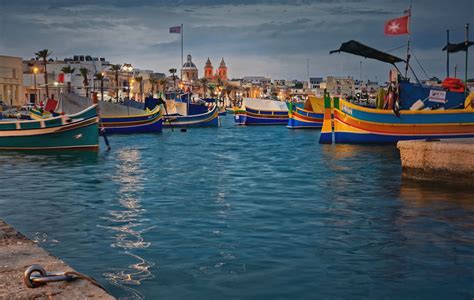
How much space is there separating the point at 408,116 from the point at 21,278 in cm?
2674

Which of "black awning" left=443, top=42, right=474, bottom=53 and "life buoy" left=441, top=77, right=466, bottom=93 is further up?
Result: "black awning" left=443, top=42, right=474, bottom=53

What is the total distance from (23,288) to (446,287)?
16.3ft

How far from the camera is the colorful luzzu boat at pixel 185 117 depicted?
60.1 metres

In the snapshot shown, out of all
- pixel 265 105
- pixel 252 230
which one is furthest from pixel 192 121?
pixel 252 230

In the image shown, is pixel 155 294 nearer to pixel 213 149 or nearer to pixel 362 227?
pixel 362 227

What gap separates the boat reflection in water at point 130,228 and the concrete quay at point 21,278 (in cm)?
161

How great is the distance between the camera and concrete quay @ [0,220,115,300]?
390 centimetres

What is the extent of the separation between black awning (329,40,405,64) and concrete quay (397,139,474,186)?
14347mm

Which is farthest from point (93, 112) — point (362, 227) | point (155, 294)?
point (155, 294)

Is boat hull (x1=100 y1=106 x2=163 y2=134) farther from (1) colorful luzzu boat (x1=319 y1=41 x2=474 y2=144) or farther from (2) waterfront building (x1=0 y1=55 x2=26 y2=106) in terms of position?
(2) waterfront building (x1=0 y1=55 x2=26 y2=106)

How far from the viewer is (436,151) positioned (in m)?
14.5

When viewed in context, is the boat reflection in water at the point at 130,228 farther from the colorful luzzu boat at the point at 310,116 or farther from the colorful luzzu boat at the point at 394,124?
the colorful luzzu boat at the point at 310,116

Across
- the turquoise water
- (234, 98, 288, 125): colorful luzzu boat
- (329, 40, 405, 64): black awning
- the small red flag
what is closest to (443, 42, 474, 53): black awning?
(329, 40, 405, 64): black awning

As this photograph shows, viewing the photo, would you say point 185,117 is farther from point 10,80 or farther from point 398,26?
point 10,80
